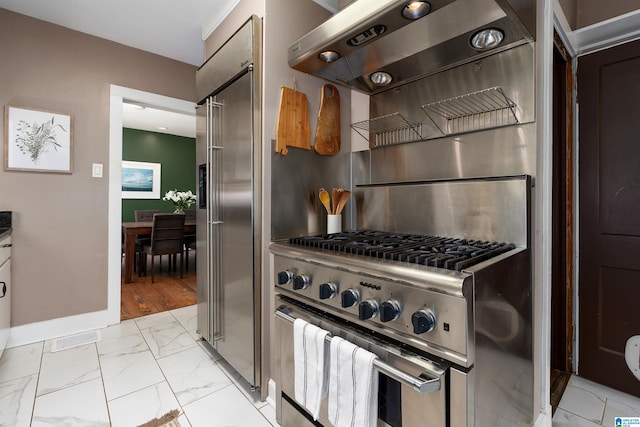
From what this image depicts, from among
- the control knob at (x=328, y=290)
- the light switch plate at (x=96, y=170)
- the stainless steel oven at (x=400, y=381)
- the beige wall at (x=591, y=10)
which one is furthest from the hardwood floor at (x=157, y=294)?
the beige wall at (x=591, y=10)

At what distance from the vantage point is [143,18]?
7.77 ft

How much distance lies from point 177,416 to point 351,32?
1.96 m

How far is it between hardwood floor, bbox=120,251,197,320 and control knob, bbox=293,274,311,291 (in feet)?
7.84

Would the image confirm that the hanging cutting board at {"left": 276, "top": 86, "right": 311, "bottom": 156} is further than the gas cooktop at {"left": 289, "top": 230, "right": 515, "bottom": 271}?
Yes

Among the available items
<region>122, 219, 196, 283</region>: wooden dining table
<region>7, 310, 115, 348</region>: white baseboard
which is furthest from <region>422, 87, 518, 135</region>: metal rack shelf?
<region>122, 219, 196, 283</region>: wooden dining table

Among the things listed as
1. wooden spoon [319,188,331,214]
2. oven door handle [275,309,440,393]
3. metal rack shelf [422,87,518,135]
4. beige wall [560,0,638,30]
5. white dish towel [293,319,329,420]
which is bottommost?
white dish towel [293,319,329,420]

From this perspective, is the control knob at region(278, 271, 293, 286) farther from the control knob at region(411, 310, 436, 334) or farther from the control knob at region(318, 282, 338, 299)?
the control knob at region(411, 310, 436, 334)

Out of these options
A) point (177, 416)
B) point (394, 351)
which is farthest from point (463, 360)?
point (177, 416)

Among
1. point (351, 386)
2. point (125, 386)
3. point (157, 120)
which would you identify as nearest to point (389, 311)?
point (351, 386)

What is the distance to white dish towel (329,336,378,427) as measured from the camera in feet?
3.14

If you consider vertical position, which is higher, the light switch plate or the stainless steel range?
the light switch plate

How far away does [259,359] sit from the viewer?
165 cm

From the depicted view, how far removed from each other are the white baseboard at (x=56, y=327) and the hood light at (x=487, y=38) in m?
3.32

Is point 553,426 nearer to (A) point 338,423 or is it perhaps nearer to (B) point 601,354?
(B) point 601,354
